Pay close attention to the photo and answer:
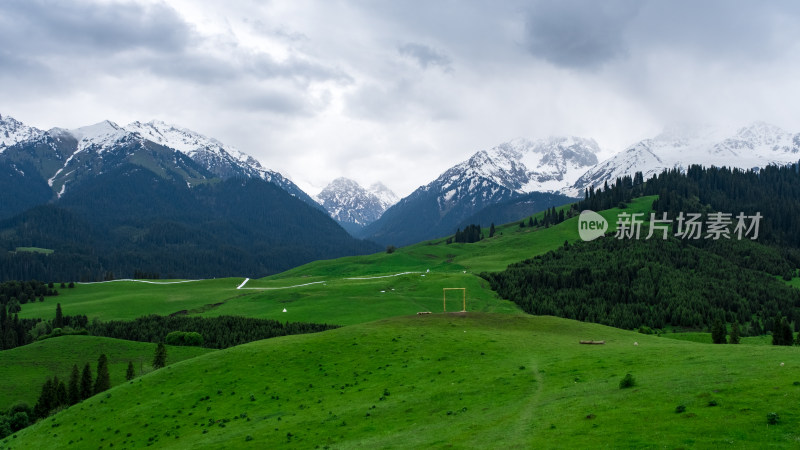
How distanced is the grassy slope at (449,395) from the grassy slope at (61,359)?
180 feet

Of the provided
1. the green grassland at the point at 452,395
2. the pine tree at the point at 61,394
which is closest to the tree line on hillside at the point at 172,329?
the pine tree at the point at 61,394

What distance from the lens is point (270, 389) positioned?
5750cm

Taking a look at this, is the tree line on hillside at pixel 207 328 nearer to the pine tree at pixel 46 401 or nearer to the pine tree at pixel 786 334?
the pine tree at pixel 46 401

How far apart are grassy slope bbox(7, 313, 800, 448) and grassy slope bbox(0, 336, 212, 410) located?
54.9m

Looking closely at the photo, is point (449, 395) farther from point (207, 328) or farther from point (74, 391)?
point (207, 328)

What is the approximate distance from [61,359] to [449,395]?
11946 centimetres

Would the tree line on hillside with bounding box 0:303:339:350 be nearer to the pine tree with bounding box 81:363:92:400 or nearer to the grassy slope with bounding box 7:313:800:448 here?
the pine tree with bounding box 81:363:92:400

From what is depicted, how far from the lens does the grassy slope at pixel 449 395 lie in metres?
30.7

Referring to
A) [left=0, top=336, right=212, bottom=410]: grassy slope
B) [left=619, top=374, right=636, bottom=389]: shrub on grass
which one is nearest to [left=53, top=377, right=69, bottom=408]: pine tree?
[left=0, top=336, right=212, bottom=410]: grassy slope

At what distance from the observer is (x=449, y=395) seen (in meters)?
46.9

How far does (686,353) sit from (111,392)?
66670 millimetres

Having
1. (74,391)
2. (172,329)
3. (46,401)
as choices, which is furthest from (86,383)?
(172,329)

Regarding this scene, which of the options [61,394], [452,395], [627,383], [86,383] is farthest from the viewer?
[86,383]

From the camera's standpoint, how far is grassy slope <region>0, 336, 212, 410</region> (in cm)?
10590
